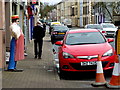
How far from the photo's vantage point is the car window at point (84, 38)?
13.0 metres

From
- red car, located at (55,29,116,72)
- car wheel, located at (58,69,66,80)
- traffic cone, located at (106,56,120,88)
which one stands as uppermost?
red car, located at (55,29,116,72)

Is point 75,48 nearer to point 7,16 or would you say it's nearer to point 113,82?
point 113,82

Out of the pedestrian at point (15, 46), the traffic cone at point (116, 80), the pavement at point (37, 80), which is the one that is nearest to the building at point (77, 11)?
the pavement at point (37, 80)

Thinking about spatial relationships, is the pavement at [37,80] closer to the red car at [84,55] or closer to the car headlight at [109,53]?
the red car at [84,55]

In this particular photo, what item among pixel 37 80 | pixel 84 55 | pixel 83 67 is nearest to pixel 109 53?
pixel 84 55

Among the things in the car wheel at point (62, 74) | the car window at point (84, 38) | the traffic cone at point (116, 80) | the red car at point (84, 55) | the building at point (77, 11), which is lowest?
the car wheel at point (62, 74)

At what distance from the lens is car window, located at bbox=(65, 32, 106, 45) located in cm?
1296

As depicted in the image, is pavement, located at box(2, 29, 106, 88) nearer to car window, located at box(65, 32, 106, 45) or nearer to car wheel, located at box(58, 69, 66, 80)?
car wheel, located at box(58, 69, 66, 80)

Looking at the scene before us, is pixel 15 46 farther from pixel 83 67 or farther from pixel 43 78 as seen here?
pixel 83 67

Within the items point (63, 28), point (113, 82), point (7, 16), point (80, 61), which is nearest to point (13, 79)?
point (80, 61)

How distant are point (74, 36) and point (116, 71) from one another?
4123mm

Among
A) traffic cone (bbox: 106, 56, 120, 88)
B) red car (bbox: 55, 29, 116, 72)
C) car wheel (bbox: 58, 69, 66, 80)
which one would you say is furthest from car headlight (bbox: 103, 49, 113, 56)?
traffic cone (bbox: 106, 56, 120, 88)

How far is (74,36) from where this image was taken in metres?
13.5

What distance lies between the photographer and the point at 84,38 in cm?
1327
